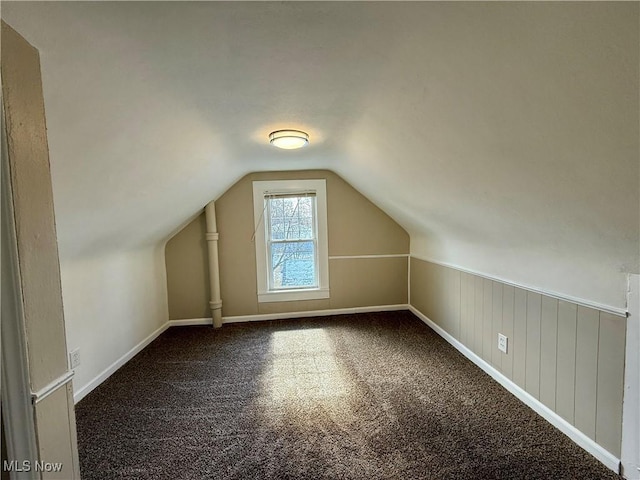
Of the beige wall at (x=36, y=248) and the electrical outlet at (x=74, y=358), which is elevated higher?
the beige wall at (x=36, y=248)

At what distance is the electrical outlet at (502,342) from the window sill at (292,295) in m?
2.13

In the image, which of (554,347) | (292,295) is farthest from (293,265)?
(554,347)

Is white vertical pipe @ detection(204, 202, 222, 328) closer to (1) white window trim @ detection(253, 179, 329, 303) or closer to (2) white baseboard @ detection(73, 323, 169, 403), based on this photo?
(1) white window trim @ detection(253, 179, 329, 303)

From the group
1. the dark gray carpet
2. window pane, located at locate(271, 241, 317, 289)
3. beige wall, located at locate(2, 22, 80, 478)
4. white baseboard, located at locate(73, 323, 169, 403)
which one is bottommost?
the dark gray carpet

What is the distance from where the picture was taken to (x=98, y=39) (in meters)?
1.02

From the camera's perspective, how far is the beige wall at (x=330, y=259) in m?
3.83

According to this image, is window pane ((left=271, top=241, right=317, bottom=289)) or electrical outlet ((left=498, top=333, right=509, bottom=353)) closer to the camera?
electrical outlet ((left=498, top=333, right=509, bottom=353))

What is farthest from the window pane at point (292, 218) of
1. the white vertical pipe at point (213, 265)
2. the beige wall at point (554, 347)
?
the beige wall at point (554, 347)

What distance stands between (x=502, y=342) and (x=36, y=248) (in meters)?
2.80

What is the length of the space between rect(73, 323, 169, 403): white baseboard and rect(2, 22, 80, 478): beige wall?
1.66 metres

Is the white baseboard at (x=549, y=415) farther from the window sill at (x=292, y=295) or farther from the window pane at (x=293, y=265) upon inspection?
the window pane at (x=293, y=265)

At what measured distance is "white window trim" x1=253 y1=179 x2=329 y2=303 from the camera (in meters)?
3.88

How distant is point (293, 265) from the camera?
410 cm

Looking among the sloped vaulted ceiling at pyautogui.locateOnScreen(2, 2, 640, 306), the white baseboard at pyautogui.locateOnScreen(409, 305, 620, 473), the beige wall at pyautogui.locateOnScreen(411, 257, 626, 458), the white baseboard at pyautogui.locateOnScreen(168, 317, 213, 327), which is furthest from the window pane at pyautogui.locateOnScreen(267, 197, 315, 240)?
the white baseboard at pyautogui.locateOnScreen(409, 305, 620, 473)
